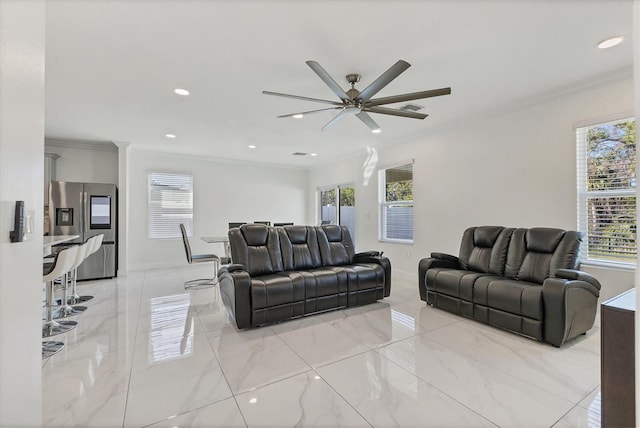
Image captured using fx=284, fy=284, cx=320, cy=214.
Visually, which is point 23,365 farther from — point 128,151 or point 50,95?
point 128,151

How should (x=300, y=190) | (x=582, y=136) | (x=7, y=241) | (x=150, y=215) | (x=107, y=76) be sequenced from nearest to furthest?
1. (x=7, y=241)
2. (x=107, y=76)
3. (x=582, y=136)
4. (x=150, y=215)
5. (x=300, y=190)

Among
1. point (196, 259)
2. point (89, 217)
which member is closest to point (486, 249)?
point (196, 259)

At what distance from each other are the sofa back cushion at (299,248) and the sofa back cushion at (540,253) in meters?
2.31

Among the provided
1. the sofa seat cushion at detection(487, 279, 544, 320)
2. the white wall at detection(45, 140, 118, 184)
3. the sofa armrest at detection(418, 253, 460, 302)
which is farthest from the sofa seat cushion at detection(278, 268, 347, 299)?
the white wall at detection(45, 140, 118, 184)

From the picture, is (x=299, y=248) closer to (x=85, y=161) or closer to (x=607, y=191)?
(x=607, y=191)

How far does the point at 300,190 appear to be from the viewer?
820 centimetres

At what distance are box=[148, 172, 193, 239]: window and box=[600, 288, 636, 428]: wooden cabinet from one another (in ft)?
22.4

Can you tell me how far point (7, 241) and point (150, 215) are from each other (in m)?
5.91

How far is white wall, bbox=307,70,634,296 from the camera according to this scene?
10.3ft

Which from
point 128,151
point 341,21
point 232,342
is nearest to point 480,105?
point 341,21

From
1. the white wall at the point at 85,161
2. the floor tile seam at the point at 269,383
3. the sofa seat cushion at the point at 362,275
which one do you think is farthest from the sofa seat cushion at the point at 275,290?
the white wall at the point at 85,161

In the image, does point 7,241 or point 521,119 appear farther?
point 521,119

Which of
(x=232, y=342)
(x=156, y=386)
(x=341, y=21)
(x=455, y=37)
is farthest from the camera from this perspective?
(x=232, y=342)

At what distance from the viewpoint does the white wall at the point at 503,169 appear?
3.14 metres
